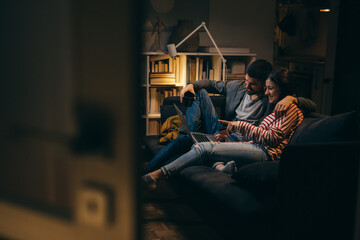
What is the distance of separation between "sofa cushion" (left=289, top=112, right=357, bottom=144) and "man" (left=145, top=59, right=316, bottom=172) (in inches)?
9.2

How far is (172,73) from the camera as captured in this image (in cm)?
487

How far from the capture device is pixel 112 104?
0.64m

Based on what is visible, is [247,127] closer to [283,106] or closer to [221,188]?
[283,106]

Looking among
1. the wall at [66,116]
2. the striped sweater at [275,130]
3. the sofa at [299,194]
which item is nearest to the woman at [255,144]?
the striped sweater at [275,130]

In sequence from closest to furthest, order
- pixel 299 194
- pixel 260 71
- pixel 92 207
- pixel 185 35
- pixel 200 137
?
pixel 92 207 → pixel 299 194 → pixel 260 71 → pixel 200 137 → pixel 185 35

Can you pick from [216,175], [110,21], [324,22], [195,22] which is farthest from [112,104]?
[324,22]

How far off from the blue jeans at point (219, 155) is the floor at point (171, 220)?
29 centimetres

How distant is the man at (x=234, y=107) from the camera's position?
2982mm

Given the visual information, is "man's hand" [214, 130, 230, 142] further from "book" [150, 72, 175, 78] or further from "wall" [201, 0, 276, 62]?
"wall" [201, 0, 276, 62]

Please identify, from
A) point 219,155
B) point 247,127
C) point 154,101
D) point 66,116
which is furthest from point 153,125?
→ point 66,116

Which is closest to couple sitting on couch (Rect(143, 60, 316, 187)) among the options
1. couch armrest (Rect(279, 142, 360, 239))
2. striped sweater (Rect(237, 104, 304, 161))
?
striped sweater (Rect(237, 104, 304, 161))

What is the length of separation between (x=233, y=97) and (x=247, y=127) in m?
0.71

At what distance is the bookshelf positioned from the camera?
484 cm

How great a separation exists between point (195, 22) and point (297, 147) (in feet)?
11.4
